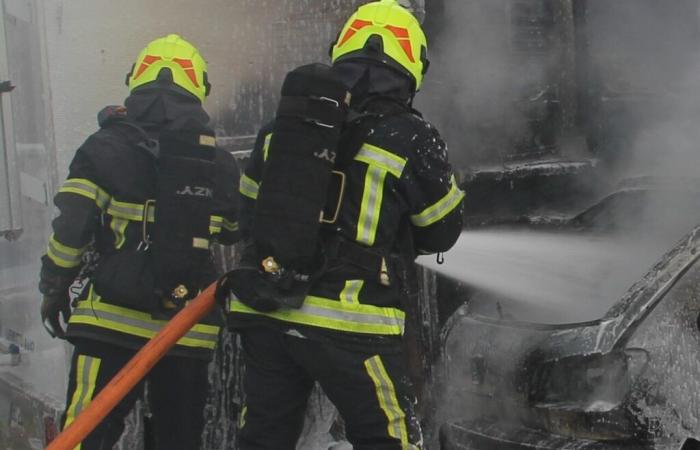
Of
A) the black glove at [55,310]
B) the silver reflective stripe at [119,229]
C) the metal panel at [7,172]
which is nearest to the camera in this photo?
the silver reflective stripe at [119,229]

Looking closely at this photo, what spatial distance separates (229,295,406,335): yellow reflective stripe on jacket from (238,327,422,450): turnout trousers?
6 centimetres

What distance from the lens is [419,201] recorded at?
308 cm

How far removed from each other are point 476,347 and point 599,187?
2353 mm

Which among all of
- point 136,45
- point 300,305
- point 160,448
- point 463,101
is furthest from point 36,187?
point 463,101

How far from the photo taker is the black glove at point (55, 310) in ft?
12.9

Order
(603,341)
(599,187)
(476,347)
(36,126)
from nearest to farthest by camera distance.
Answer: (603,341) < (476,347) < (36,126) < (599,187)

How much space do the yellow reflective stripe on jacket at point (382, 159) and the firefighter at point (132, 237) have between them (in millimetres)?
934

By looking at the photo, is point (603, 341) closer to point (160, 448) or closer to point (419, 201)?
point (419, 201)

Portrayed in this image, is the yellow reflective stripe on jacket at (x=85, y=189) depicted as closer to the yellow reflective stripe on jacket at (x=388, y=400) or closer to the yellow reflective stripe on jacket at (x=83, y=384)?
the yellow reflective stripe on jacket at (x=83, y=384)

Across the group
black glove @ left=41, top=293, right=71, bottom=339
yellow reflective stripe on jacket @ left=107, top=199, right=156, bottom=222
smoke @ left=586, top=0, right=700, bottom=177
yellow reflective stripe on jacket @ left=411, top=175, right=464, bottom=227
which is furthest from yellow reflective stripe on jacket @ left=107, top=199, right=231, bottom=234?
smoke @ left=586, top=0, right=700, bottom=177

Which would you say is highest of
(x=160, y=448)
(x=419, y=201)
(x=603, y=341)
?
(x=419, y=201)

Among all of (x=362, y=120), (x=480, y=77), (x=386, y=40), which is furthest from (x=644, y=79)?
(x=362, y=120)

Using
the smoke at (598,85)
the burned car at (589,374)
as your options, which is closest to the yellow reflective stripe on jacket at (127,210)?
the burned car at (589,374)

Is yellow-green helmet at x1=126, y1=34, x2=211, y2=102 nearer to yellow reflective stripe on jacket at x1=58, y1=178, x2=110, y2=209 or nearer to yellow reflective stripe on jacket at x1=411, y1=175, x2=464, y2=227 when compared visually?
yellow reflective stripe on jacket at x1=58, y1=178, x2=110, y2=209
